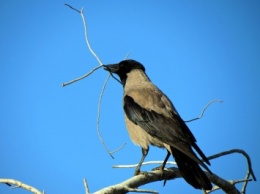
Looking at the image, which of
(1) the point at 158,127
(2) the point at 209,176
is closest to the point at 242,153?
(2) the point at 209,176

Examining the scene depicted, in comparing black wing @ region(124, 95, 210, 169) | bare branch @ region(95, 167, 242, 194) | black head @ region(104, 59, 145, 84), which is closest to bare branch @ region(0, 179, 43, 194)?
bare branch @ region(95, 167, 242, 194)

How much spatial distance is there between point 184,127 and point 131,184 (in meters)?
1.85

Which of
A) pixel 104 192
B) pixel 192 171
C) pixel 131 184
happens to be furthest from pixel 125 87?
pixel 104 192

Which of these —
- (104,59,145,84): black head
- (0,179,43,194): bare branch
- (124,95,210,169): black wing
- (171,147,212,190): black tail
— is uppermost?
(104,59,145,84): black head

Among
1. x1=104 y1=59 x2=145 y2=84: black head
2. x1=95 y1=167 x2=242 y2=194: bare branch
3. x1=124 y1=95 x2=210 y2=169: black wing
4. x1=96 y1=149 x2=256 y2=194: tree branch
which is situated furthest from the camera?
x1=104 y1=59 x2=145 y2=84: black head

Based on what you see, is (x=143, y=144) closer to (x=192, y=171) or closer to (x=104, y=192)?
(x=192, y=171)

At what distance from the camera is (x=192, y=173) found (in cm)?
467

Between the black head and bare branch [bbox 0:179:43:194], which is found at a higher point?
the black head

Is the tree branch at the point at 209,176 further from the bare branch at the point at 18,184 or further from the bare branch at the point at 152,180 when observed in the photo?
the bare branch at the point at 18,184

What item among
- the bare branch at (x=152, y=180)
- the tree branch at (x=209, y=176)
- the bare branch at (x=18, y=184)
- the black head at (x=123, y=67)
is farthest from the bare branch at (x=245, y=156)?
the black head at (x=123, y=67)

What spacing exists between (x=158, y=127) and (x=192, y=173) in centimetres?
96

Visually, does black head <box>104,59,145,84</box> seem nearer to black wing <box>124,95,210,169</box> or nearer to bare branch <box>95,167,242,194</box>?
black wing <box>124,95,210,169</box>

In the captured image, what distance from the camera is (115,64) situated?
6977mm

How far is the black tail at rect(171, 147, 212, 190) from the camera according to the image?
179 inches
